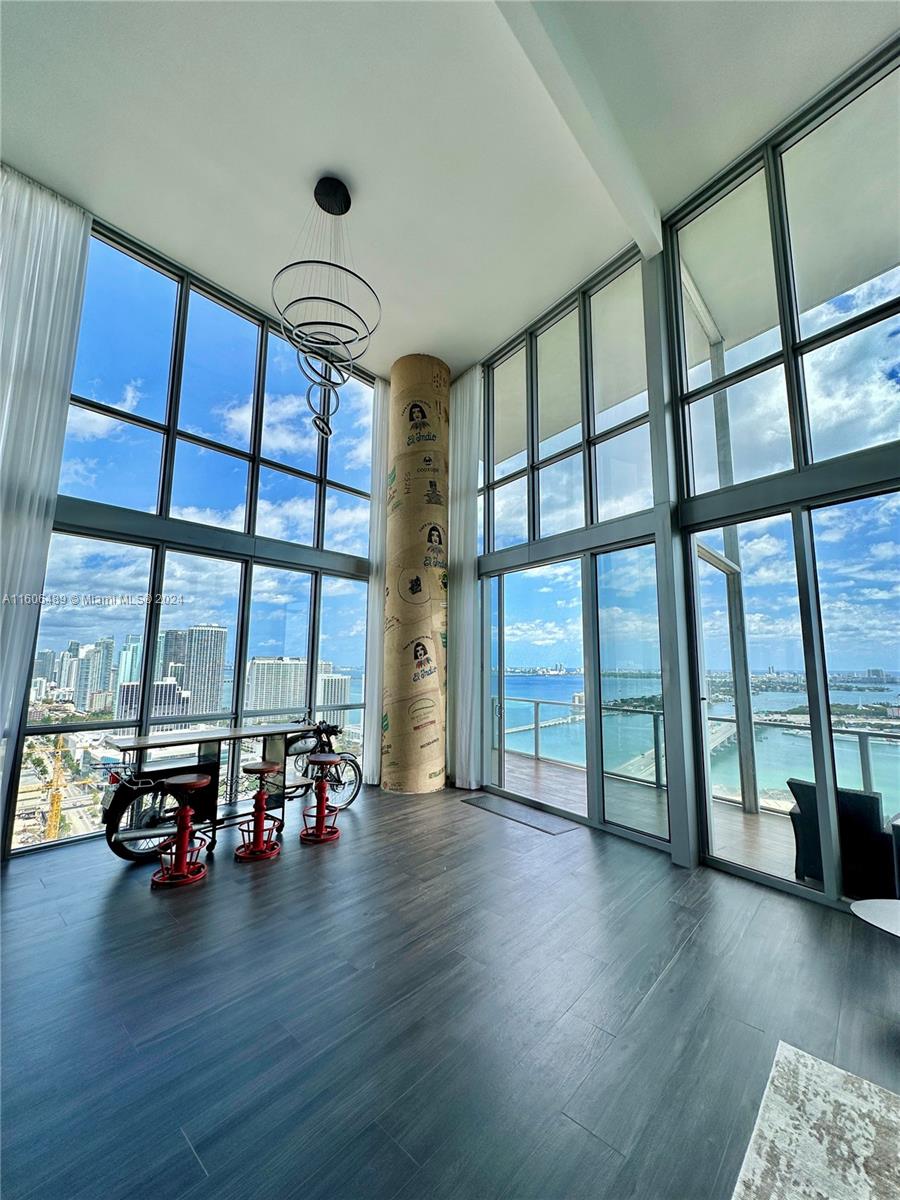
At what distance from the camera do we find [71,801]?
4.06m

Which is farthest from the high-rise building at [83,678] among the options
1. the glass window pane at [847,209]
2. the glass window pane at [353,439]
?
the glass window pane at [847,209]

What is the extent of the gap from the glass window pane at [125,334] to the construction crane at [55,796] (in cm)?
321

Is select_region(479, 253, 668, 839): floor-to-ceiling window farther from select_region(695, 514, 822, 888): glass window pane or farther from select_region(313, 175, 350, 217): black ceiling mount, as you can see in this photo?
select_region(313, 175, 350, 217): black ceiling mount

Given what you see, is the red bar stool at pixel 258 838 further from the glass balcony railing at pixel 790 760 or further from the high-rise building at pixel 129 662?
the glass balcony railing at pixel 790 760

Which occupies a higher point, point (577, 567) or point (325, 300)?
point (325, 300)

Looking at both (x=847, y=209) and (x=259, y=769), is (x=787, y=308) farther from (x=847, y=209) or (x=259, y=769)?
(x=259, y=769)

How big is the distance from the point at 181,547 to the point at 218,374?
2.09 meters

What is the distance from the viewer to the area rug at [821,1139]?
1423 millimetres

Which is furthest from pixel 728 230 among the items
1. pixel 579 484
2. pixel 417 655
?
pixel 417 655

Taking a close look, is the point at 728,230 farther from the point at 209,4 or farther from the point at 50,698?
the point at 50,698

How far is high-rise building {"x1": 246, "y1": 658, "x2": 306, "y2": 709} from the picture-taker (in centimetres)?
534

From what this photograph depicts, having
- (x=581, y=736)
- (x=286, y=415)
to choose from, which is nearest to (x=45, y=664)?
(x=286, y=415)

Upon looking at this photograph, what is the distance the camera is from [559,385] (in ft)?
19.1

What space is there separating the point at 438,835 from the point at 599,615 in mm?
2583
